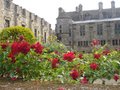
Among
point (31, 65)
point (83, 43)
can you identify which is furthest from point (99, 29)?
point (31, 65)

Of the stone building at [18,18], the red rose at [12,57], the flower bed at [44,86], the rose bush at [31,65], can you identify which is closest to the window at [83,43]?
the stone building at [18,18]

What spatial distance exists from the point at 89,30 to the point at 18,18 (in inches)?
1115

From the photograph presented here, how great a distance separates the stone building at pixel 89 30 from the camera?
5453 centimetres

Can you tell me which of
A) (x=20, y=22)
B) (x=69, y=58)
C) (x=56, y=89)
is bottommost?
(x=56, y=89)

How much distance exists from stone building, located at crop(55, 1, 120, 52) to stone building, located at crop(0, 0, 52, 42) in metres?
18.7

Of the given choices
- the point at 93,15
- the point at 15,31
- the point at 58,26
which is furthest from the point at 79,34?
the point at 15,31

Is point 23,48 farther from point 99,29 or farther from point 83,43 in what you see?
point 83,43

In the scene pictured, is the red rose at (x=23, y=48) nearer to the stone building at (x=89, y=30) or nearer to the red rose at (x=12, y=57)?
the red rose at (x=12, y=57)

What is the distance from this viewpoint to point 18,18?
29.7m

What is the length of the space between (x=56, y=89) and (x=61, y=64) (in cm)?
166

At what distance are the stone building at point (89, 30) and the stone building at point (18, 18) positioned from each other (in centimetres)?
1870

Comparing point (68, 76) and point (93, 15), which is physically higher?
point (93, 15)

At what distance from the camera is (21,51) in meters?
6.22

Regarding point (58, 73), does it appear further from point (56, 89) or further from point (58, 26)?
point (58, 26)
